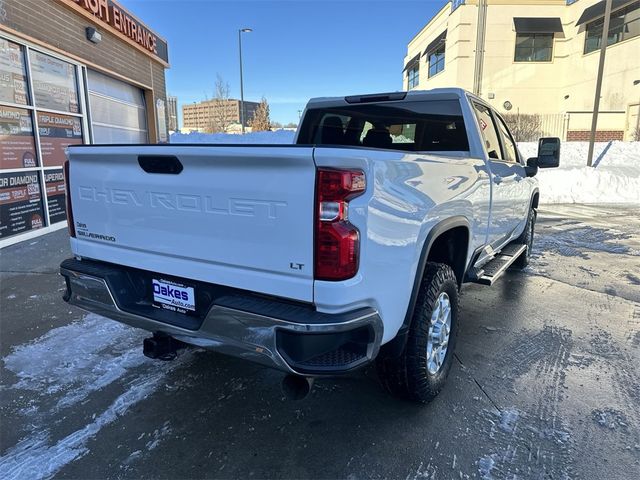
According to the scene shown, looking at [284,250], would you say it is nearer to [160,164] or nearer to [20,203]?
[160,164]

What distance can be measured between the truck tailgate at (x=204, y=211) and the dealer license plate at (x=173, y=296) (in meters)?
0.08

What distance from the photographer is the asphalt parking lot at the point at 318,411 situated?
2.43m

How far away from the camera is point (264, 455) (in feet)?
8.19

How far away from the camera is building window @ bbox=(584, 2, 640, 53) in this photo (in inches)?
957

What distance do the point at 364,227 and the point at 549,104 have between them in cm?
3306

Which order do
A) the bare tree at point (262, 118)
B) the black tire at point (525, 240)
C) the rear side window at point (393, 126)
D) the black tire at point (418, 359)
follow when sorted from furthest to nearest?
the bare tree at point (262, 118) < the black tire at point (525, 240) < the rear side window at point (393, 126) < the black tire at point (418, 359)

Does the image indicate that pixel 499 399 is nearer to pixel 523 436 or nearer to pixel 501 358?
pixel 523 436

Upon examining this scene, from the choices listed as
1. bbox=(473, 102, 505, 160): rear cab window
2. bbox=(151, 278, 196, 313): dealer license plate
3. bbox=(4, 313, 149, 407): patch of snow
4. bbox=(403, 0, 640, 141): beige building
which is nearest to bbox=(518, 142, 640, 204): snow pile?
bbox=(473, 102, 505, 160): rear cab window

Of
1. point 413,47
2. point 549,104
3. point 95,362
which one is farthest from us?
point 413,47

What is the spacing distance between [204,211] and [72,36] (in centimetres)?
816

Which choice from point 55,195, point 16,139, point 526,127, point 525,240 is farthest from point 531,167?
point 526,127

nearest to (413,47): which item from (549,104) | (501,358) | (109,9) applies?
(549,104)

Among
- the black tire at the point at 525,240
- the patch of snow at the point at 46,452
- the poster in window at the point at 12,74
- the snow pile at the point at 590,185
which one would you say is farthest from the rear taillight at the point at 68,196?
the snow pile at the point at 590,185

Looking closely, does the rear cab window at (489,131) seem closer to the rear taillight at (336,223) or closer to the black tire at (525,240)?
the black tire at (525,240)
